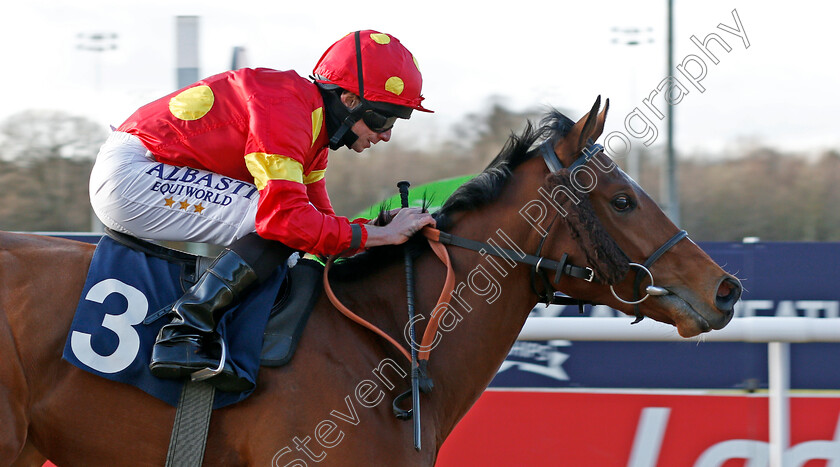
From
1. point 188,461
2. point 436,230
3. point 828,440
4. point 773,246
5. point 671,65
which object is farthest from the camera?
point 671,65

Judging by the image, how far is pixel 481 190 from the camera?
116 inches

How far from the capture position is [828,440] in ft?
12.8

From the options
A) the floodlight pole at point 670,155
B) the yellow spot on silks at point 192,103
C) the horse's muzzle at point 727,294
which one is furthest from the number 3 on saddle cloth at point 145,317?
the floodlight pole at point 670,155

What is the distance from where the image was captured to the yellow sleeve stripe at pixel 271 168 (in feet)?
8.43

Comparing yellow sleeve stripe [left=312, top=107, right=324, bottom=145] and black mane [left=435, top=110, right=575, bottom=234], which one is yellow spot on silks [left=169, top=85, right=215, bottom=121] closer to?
yellow sleeve stripe [left=312, top=107, right=324, bottom=145]

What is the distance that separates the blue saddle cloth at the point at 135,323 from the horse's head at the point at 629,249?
3.35 feet

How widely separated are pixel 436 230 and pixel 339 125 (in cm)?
49

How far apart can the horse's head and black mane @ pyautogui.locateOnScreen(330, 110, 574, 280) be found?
5.5 inches

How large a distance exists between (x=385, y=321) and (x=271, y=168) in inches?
25.6

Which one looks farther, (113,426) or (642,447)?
(642,447)

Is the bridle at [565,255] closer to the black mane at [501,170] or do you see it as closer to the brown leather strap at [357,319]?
the black mane at [501,170]

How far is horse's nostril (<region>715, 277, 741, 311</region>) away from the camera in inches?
108

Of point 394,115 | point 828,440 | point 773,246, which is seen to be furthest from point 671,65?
point 394,115

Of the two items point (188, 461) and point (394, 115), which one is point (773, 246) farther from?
point (188, 461)
